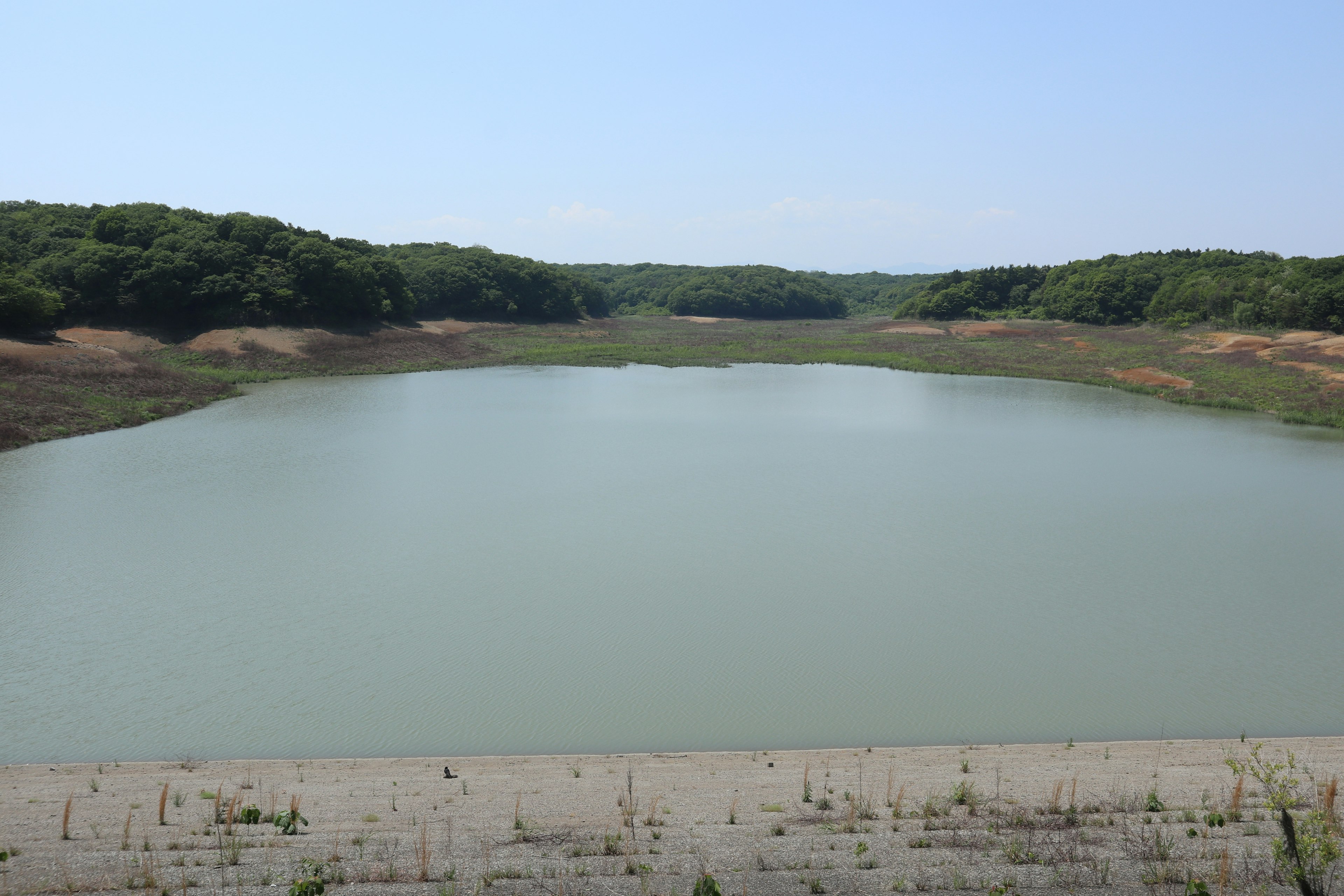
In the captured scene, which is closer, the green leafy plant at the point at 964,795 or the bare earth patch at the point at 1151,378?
the green leafy plant at the point at 964,795

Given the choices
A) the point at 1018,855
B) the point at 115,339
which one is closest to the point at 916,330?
the point at 115,339

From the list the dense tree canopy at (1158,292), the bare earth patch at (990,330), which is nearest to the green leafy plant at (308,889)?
the dense tree canopy at (1158,292)

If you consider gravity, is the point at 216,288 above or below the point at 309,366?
above

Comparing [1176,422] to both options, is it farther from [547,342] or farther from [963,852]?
[547,342]

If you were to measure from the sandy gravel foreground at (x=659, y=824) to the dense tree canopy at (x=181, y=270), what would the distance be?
107 ft

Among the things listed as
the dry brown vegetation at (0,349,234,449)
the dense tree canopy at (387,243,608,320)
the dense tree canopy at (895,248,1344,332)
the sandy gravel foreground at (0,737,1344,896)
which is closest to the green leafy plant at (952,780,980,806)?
the sandy gravel foreground at (0,737,1344,896)

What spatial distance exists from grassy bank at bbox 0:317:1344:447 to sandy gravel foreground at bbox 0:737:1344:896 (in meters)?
20.4

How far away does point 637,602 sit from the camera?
443 inches

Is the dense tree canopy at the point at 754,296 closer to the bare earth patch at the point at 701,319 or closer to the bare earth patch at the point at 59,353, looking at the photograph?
the bare earth patch at the point at 701,319

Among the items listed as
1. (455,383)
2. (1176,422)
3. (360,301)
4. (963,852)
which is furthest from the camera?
(360,301)

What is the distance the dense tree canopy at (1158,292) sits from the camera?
151ft

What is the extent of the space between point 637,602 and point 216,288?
3895 cm

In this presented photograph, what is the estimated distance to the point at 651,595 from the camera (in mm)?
11492

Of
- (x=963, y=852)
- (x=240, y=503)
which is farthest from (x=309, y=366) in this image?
(x=963, y=852)
